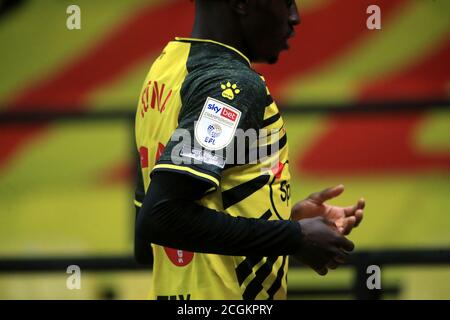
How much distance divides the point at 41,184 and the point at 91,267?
57 cm

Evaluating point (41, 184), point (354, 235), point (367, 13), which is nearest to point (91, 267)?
point (41, 184)

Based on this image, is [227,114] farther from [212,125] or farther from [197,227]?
[197,227]

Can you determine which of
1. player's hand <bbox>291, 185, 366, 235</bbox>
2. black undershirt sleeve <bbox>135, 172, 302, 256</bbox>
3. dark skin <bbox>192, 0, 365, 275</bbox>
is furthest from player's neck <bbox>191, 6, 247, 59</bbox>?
player's hand <bbox>291, 185, 366, 235</bbox>

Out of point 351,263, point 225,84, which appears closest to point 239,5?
point 225,84

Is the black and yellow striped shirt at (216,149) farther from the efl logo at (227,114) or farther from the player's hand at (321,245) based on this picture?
the player's hand at (321,245)

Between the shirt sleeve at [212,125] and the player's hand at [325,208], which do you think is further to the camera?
the player's hand at [325,208]

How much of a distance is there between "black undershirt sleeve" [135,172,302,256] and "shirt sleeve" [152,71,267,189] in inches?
1.4

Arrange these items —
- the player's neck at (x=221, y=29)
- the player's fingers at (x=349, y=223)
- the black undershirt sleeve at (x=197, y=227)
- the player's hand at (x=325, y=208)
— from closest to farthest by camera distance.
Result: the black undershirt sleeve at (x=197, y=227), the player's neck at (x=221, y=29), the player's fingers at (x=349, y=223), the player's hand at (x=325, y=208)

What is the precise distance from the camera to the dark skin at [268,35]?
2199mm

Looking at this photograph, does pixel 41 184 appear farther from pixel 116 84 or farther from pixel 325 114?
pixel 325 114

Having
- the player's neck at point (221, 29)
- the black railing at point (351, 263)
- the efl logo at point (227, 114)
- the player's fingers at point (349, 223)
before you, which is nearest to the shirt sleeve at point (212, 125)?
the efl logo at point (227, 114)

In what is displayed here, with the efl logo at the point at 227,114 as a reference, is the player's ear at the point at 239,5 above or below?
above

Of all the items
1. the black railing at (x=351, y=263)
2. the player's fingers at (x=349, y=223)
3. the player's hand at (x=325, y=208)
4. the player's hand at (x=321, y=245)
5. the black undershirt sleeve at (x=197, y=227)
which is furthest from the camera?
the black railing at (x=351, y=263)

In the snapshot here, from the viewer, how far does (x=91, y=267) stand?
441cm
